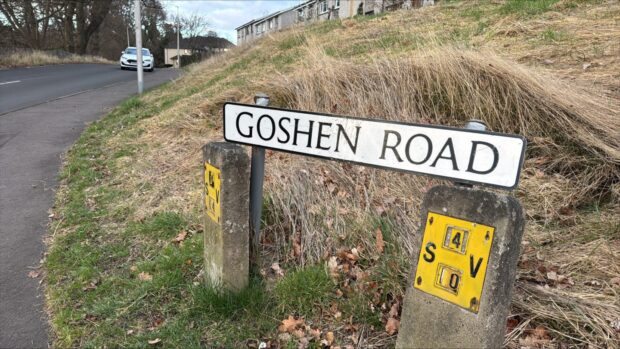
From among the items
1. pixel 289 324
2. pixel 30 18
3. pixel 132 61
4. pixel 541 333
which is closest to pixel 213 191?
pixel 289 324

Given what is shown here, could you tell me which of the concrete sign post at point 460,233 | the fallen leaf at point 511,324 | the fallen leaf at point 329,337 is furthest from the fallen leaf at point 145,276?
the fallen leaf at point 511,324

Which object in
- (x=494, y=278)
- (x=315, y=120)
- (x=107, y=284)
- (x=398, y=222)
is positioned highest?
(x=315, y=120)

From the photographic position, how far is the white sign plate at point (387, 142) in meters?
1.54

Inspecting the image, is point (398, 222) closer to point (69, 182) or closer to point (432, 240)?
point (432, 240)

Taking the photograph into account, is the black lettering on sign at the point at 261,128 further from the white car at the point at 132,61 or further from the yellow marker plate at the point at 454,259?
the white car at the point at 132,61

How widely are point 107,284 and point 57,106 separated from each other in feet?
31.3

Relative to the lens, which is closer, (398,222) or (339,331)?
(339,331)

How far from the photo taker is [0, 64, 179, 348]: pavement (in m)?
2.83

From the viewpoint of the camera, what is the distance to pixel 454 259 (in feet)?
5.08

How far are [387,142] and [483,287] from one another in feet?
2.44

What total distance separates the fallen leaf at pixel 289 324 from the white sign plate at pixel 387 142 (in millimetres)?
1027

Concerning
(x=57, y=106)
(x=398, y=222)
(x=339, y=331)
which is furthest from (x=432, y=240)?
(x=57, y=106)

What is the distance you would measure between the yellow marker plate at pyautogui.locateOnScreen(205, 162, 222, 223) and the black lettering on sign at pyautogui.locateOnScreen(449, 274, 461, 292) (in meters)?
1.42

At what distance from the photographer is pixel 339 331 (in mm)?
2410
